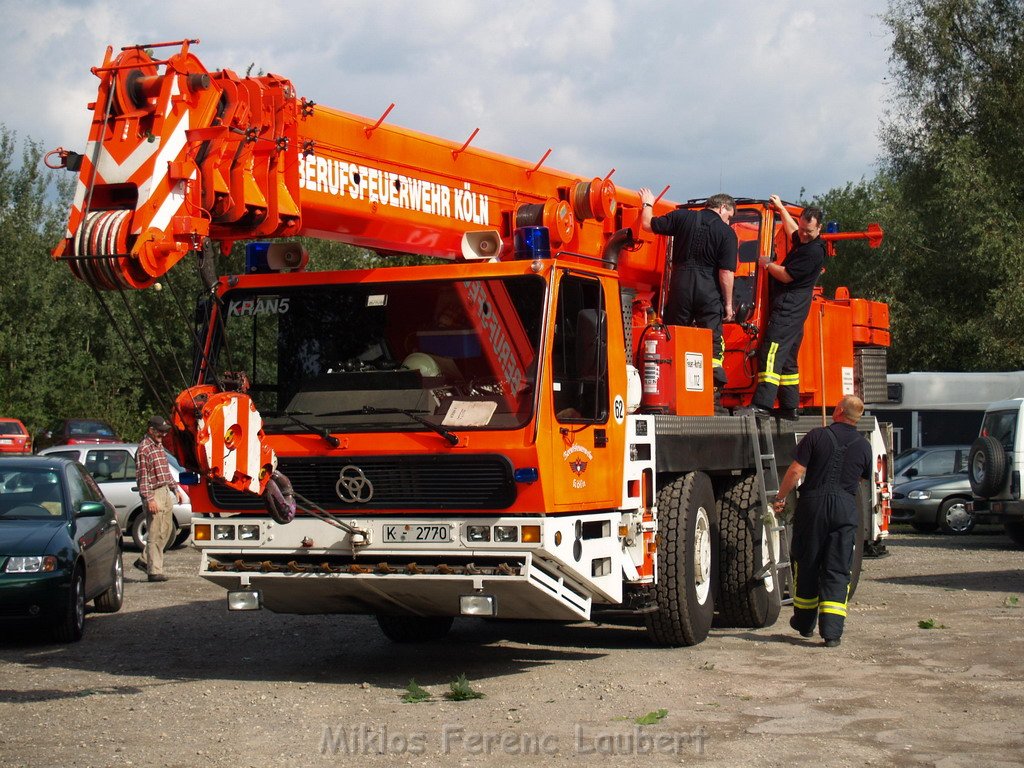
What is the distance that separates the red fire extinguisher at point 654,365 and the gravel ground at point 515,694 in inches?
73.5

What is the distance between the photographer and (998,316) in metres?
31.1

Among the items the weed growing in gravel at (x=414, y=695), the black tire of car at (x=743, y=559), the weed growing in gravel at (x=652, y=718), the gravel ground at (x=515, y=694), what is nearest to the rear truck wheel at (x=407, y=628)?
the gravel ground at (x=515, y=694)

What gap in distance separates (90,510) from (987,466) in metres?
13.7

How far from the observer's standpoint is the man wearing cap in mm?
16812

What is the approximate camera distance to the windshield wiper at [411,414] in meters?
8.86

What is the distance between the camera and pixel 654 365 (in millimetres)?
10281

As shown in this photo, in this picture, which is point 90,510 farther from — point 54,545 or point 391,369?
point 391,369

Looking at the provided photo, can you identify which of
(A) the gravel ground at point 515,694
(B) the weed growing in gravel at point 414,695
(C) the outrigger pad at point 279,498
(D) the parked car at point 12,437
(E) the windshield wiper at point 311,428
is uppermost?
(D) the parked car at point 12,437

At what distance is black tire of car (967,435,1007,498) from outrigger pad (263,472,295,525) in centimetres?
1471

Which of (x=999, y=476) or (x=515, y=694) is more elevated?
(x=999, y=476)

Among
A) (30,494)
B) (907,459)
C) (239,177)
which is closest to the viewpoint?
(239,177)

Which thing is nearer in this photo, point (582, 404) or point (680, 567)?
point (582, 404)

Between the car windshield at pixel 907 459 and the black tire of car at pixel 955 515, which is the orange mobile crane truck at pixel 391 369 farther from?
the car windshield at pixel 907 459

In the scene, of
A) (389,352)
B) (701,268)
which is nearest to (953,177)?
(701,268)
